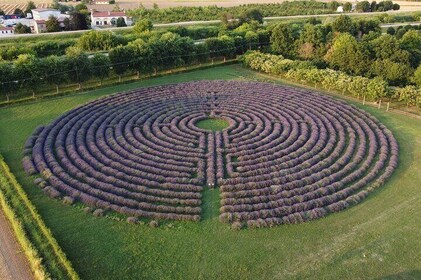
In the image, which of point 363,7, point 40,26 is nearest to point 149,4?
point 40,26

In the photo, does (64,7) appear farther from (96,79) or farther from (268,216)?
(268,216)

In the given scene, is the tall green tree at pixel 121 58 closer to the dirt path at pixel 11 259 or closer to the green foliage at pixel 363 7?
the dirt path at pixel 11 259

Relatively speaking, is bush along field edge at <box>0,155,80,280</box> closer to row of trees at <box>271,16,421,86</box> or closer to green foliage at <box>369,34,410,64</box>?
row of trees at <box>271,16,421,86</box>

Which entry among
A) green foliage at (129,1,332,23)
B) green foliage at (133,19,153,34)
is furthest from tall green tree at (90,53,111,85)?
green foliage at (129,1,332,23)

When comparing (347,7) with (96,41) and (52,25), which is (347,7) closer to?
(96,41)

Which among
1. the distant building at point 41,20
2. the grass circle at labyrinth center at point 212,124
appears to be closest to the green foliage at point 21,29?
the distant building at point 41,20

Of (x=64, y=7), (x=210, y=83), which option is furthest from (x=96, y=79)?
(x=64, y=7)

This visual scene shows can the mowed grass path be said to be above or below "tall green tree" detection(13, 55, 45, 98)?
below
